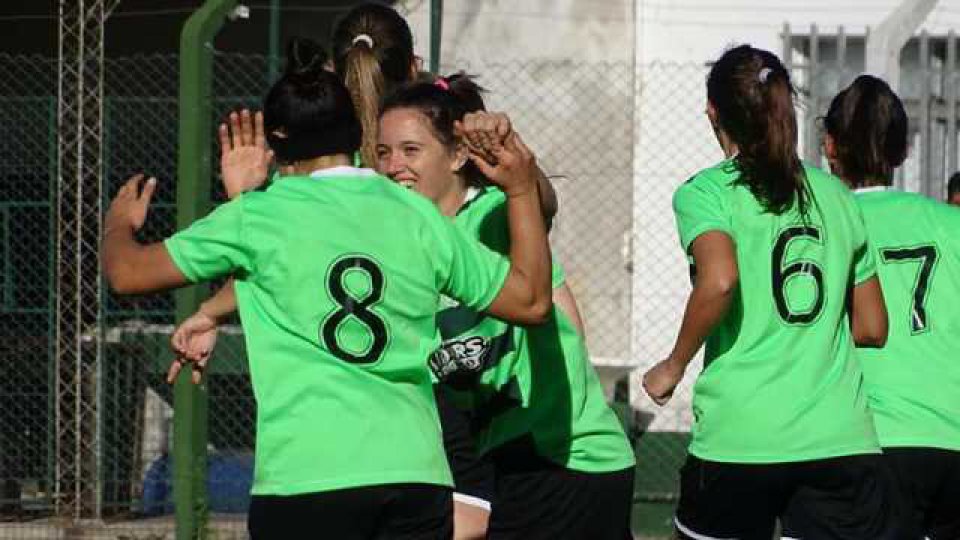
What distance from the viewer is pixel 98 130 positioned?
10414 mm

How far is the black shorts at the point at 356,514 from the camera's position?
447 centimetres

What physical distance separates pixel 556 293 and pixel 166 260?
1.42m

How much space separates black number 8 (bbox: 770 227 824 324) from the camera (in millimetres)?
5418

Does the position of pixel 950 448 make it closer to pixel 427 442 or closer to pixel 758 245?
pixel 758 245

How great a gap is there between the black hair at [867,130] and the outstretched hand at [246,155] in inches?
77.3

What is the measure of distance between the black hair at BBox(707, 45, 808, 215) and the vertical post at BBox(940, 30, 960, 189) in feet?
26.6

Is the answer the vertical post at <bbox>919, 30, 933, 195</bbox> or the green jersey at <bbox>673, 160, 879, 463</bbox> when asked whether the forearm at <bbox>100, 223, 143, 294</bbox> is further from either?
the vertical post at <bbox>919, 30, 933, 195</bbox>

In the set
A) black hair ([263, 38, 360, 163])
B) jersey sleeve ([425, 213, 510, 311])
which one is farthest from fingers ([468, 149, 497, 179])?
black hair ([263, 38, 360, 163])

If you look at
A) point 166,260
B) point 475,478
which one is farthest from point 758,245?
point 166,260

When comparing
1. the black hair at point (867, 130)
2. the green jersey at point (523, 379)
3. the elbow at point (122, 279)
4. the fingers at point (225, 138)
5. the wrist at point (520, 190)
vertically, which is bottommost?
the green jersey at point (523, 379)

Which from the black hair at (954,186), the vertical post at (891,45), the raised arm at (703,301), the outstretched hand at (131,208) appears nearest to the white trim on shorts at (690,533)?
the raised arm at (703,301)

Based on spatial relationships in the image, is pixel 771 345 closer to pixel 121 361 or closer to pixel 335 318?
pixel 335 318

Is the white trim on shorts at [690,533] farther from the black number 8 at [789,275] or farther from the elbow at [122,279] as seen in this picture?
the elbow at [122,279]

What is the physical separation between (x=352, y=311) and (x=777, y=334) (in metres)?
1.40
